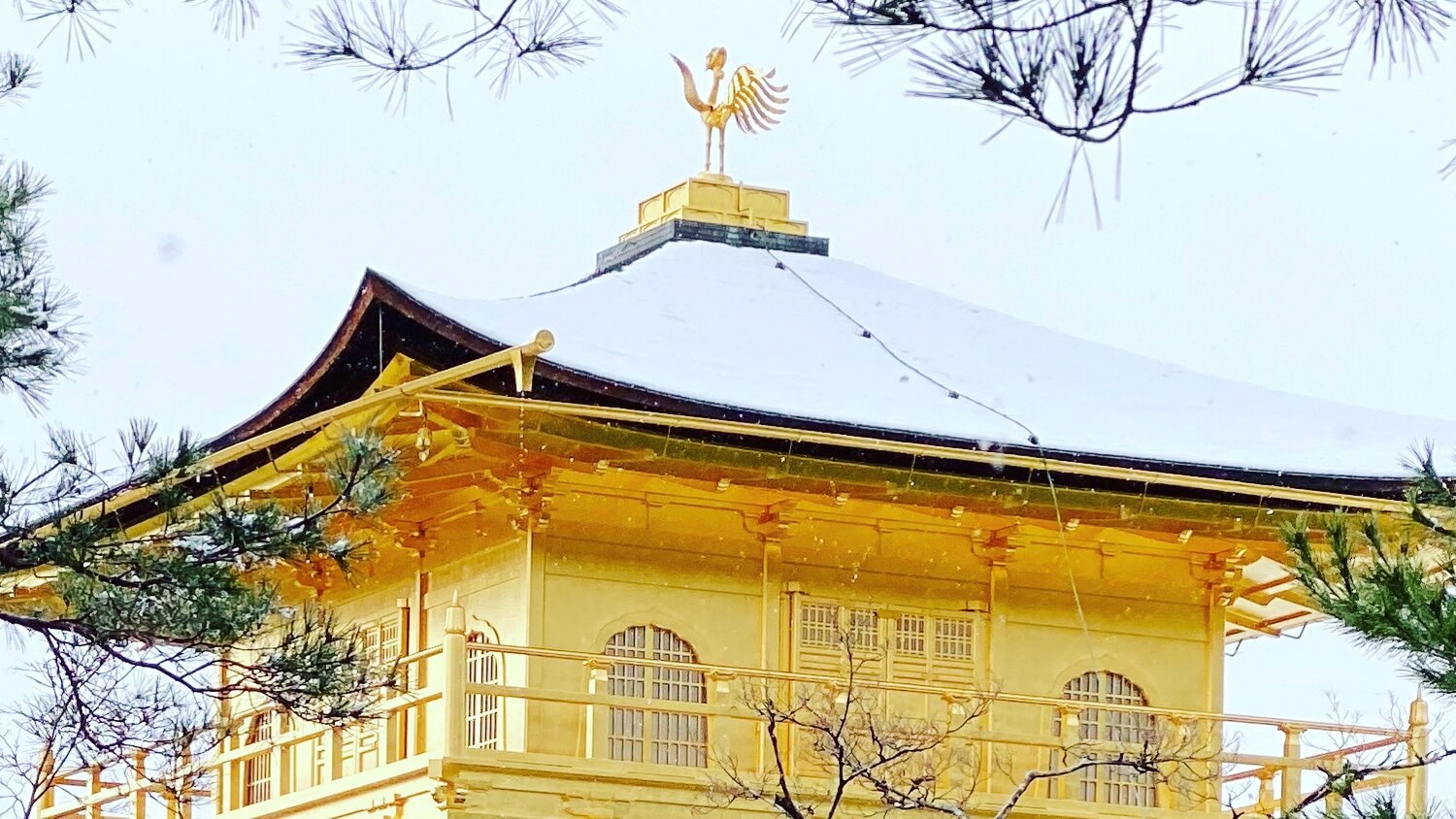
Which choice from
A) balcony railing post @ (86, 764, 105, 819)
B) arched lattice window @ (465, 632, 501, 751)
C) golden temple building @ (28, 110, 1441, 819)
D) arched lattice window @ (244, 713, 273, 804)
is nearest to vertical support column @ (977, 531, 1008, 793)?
golden temple building @ (28, 110, 1441, 819)

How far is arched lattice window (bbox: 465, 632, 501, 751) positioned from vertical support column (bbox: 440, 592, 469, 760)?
0.97m

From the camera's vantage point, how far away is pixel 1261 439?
49.7 ft

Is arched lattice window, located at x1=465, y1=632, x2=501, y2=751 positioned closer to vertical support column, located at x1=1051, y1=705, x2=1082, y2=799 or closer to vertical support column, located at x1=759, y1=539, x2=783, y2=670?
vertical support column, located at x1=759, y1=539, x2=783, y2=670

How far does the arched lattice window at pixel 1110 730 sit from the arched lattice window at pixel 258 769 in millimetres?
4951

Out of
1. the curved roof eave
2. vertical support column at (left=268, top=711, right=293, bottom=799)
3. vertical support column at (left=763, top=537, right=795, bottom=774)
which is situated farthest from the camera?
vertical support column at (left=268, top=711, right=293, bottom=799)

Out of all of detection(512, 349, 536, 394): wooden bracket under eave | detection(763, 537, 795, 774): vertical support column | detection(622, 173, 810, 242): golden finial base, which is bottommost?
detection(763, 537, 795, 774): vertical support column

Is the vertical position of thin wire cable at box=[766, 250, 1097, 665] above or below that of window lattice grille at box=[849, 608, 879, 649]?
above

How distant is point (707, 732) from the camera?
14094mm

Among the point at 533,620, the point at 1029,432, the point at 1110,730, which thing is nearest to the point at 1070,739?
the point at 1110,730

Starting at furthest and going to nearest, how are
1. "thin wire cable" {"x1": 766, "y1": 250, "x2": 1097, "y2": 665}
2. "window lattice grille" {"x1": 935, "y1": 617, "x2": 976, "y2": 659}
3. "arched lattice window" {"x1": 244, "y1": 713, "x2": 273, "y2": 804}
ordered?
"arched lattice window" {"x1": 244, "y1": 713, "x2": 273, "y2": 804} → "window lattice grille" {"x1": 935, "y1": 617, "x2": 976, "y2": 659} → "thin wire cable" {"x1": 766, "y1": 250, "x2": 1097, "y2": 665}

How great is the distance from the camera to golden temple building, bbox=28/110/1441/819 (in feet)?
43.8

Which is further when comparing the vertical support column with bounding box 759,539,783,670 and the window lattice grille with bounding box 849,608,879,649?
the window lattice grille with bounding box 849,608,879,649

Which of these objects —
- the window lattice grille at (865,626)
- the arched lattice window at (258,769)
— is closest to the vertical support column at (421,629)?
the arched lattice window at (258,769)

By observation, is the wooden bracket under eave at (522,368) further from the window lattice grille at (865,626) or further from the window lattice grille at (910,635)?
the window lattice grille at (910,635)
